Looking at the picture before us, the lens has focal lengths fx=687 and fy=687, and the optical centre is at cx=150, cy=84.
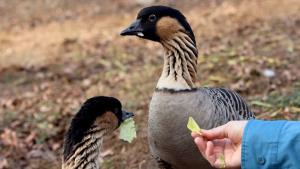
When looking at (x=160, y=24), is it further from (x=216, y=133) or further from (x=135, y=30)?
(x=216, y=133)

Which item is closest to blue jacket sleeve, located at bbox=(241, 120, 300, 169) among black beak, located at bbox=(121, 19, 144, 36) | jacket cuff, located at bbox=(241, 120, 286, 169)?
jacket cuff, located at bbox=(241, 120, 286, 169)

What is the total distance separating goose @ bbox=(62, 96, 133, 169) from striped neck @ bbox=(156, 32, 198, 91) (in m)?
0.61

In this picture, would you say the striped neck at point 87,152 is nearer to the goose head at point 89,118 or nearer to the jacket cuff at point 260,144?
the goose head at point 89,118

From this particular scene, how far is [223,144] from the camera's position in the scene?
438 centimetres

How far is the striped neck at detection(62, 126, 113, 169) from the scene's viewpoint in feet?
16.4

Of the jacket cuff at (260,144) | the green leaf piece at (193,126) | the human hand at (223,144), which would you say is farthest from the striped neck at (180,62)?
the jacket cuff at (260,144)

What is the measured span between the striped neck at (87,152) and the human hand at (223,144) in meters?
0.97

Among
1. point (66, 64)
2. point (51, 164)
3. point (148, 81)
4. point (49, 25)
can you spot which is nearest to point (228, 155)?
point (51, 164)

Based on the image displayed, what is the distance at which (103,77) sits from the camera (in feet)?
36.9

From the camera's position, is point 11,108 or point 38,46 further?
point 38,46

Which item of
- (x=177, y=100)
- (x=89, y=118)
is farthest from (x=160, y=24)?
(x=89, y=118)

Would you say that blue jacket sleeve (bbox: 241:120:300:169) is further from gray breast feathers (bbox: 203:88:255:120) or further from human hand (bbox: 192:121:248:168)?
gray breast feathers (bbox: 203:88:255:120)

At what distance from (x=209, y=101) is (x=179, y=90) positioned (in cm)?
26

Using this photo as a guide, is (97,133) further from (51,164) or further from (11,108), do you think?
(11,108)
